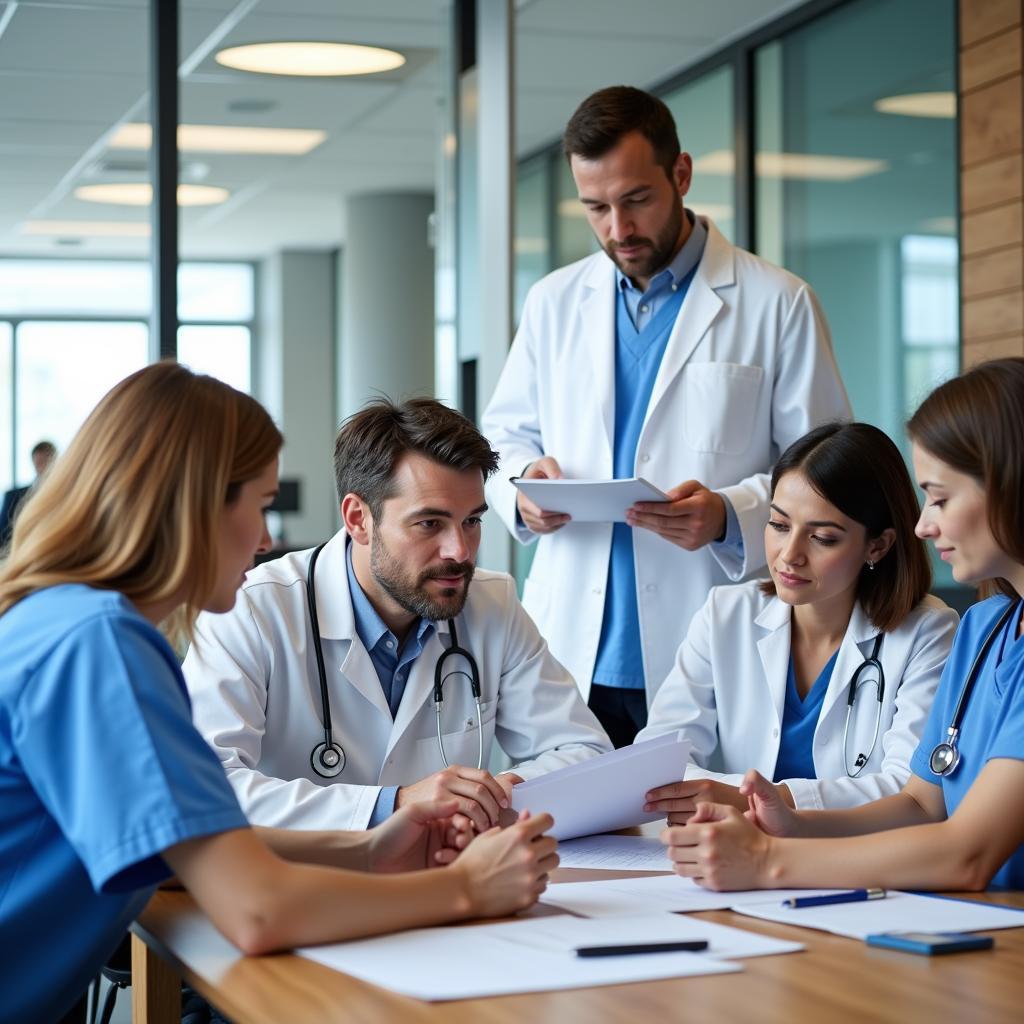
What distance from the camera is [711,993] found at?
53.1 inches

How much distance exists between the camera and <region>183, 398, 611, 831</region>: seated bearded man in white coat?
7.72ft

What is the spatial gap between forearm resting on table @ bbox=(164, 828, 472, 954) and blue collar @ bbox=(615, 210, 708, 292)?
1.90m

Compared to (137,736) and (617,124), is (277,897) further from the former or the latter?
(617,124)

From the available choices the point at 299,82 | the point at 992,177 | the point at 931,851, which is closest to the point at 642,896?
the point at 931,851

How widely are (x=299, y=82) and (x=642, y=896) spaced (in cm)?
595

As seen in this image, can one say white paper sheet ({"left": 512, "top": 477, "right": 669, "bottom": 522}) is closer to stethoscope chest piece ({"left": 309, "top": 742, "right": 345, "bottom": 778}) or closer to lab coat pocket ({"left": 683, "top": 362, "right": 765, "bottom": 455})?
lab coat pocket ({"left": 683, "top": 362, "right": 765, "bottom": 455})

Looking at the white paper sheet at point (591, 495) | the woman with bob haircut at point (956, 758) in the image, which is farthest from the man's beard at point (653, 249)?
the woman with bob haircut at point (956, 758)

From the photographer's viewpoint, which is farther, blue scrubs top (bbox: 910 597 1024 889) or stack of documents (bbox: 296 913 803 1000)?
blue scrubs top (bbox: 910 597 1024 889)

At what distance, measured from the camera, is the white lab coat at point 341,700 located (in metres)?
2.24

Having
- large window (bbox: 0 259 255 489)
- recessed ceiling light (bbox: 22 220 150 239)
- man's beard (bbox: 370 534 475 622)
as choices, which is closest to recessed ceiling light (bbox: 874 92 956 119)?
man's beard (bbox: 370 534 475 622)

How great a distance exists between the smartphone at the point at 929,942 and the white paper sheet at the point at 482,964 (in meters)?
0.15

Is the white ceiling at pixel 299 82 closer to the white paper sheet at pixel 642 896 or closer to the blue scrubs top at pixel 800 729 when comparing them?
the blue scrubs top at pixel 800 729

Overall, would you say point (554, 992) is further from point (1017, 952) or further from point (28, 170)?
point (28, 170)

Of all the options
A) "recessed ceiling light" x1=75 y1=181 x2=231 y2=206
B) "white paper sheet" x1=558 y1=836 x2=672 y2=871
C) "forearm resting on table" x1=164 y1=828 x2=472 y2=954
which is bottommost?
"white paper sheet" x1=558 y1=836 x2=672 y2=871
